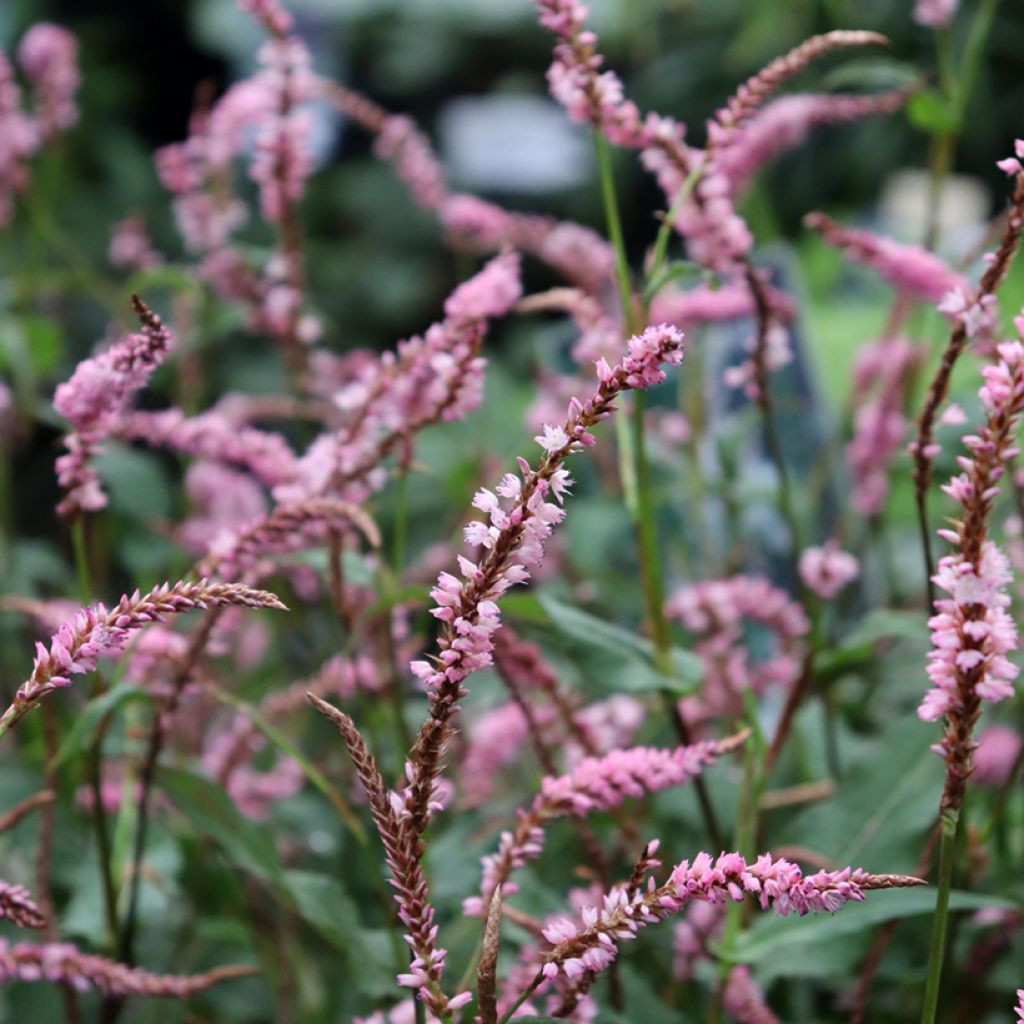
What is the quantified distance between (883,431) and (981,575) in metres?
0.36

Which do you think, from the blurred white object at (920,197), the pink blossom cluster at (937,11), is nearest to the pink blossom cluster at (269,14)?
the pink blossom cluster at (937,11)

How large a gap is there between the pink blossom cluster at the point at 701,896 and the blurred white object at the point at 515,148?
73.4 inches

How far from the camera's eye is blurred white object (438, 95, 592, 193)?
2.05 m

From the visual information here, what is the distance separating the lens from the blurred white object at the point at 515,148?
2.05 meters

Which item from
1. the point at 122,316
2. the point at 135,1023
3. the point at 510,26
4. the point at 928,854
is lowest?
the point at 135,1023

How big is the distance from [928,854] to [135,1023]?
322 mm

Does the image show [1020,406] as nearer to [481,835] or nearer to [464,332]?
[464,332]

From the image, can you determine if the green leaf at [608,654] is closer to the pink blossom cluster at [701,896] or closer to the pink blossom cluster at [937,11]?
the pink blossom cluster at [701,896]

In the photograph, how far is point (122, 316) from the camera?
78 centimetres

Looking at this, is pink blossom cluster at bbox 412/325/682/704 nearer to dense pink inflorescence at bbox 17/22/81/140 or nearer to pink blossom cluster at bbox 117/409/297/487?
pink blossom cluster at bbox 117/409/297/487

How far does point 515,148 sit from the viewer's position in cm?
207

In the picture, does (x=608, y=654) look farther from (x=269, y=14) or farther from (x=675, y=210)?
(x=269, y=14)

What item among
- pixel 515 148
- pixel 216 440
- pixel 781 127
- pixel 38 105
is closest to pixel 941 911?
pixel 216 440

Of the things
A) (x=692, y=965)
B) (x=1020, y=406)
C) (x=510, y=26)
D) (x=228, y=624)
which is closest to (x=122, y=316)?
(x=228, y=624)
